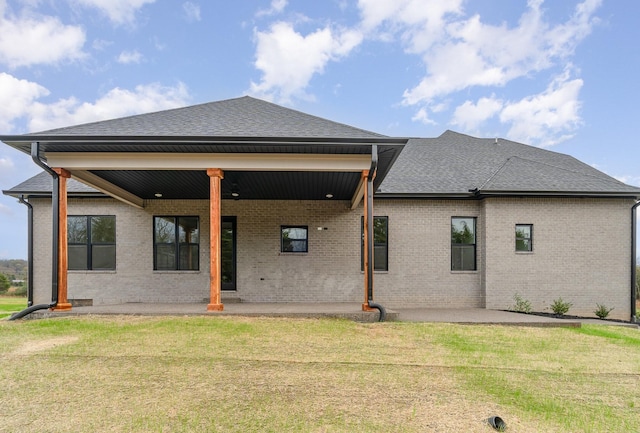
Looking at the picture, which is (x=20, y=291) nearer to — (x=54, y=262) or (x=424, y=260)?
(x=54, y=262)

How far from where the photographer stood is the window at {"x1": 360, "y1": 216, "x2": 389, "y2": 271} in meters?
11.7

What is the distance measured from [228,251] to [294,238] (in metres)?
2.10

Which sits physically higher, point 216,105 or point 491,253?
point 216,105

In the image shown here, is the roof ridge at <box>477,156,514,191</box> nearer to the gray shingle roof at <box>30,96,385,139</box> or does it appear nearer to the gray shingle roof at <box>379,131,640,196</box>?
the gray shingle roof at <box>379,131,640,196</box>

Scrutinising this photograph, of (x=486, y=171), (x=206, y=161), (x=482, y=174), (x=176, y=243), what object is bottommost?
(x=176, y=243)

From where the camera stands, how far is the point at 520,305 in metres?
11.1

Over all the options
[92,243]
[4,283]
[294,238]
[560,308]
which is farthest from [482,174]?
[4,283]

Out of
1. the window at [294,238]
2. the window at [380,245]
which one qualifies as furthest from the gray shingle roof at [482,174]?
the window at [294,238]

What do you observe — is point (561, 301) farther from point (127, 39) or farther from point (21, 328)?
point (127, 39)

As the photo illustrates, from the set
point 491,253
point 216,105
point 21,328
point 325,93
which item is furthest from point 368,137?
point 325,93

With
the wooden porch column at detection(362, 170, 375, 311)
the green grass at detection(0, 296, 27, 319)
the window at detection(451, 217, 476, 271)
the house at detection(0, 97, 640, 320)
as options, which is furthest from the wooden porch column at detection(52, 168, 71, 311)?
→ the window at detection(451, 217, 476, 271)

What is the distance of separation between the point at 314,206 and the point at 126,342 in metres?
6.89

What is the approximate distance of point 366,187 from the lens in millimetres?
8312

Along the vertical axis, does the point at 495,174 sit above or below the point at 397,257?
above
